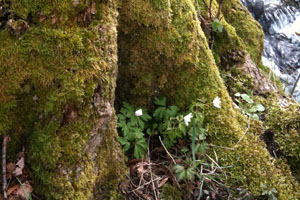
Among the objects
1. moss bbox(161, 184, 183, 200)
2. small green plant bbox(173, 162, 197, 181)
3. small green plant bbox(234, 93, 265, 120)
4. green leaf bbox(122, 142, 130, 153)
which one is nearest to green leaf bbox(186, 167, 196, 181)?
small green plant bbox(173, 162, 197, 181)

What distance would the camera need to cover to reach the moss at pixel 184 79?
8.09 ft

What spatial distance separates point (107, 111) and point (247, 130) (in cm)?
152

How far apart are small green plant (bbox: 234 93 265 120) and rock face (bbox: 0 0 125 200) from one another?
5.74 ft

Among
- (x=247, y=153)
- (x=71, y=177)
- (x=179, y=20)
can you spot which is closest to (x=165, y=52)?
(x=179, y=20)

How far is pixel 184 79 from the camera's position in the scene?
107 inches

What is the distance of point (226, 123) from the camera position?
2.67 metres

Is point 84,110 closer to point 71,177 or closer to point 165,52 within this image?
point 71,177

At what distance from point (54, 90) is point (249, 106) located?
7.25 feet

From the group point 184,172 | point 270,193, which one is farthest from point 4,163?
Answer: point 270,193

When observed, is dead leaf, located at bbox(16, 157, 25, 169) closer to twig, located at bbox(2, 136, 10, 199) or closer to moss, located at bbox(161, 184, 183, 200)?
twig, located at bbox(2, 136, 10, 199)

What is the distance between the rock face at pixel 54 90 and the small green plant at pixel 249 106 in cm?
175

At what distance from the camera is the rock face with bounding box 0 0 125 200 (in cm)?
184

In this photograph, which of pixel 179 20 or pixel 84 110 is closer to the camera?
pixel 84 110

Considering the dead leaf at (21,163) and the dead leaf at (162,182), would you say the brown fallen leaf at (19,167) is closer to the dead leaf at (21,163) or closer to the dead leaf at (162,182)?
the dead leaf at (21,163)
